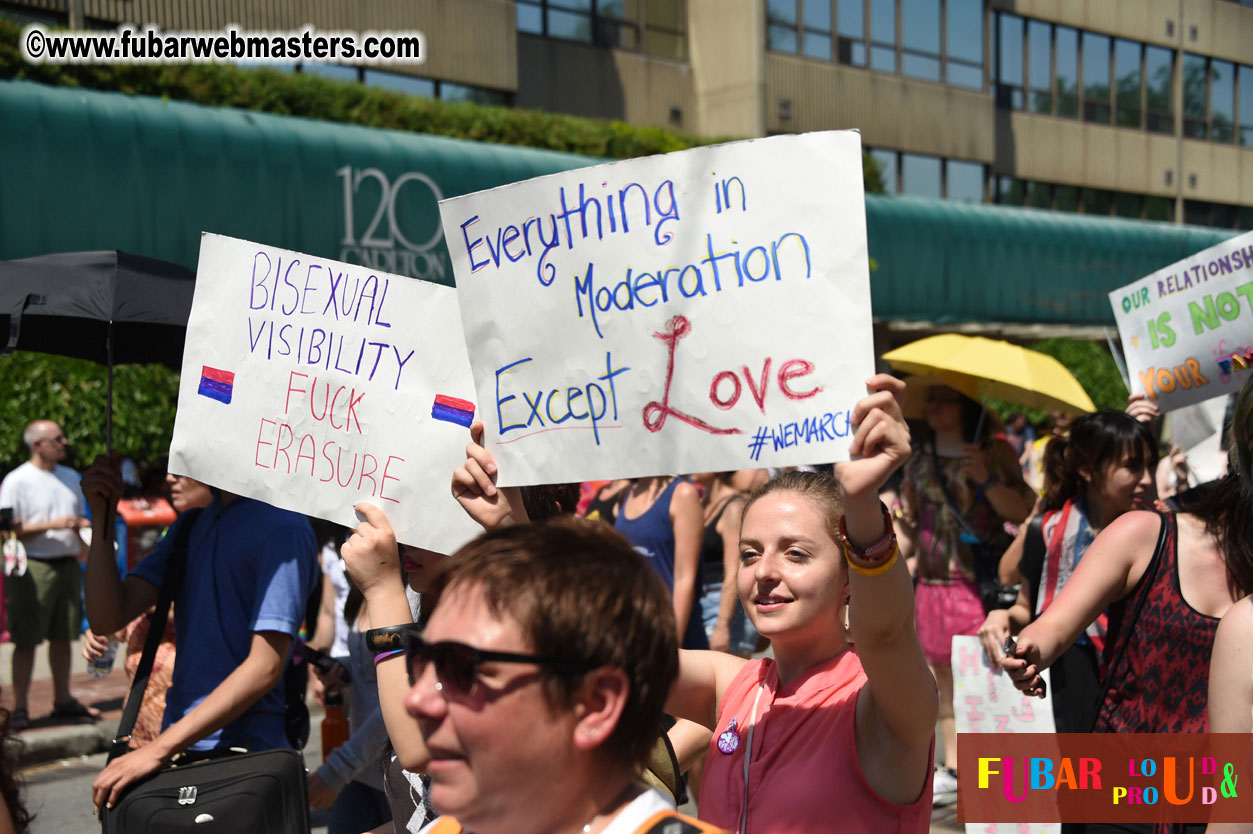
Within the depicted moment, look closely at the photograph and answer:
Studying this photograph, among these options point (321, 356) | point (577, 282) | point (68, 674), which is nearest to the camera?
point (577, 282)

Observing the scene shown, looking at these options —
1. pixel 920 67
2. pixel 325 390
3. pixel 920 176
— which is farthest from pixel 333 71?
pixel 325 390

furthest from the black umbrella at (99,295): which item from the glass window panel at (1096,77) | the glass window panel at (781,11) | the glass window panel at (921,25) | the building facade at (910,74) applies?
the glass window panel at (1096,77)

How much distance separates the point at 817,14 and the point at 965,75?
14.0 feet

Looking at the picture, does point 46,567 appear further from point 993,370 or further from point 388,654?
point 388,654

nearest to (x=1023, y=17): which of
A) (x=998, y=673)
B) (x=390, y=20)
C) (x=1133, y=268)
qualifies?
(x=1133, y=268)

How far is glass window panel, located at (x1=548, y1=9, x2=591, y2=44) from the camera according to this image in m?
19.5

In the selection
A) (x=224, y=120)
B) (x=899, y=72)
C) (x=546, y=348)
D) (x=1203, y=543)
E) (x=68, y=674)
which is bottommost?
(x=68, y=674)

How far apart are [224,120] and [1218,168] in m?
27.5

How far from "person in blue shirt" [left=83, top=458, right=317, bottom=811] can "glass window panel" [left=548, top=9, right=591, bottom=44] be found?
→ 17128 mm

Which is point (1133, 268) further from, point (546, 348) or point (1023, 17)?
point (546, 348)

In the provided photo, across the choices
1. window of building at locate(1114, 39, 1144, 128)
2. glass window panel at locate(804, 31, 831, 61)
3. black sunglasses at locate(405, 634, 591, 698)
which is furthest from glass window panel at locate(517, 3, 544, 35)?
black sunglasses at locate(405, 634, 591, 698)

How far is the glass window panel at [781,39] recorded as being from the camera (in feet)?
73.0

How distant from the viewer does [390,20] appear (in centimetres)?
1662

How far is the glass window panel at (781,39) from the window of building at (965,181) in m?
4.85
